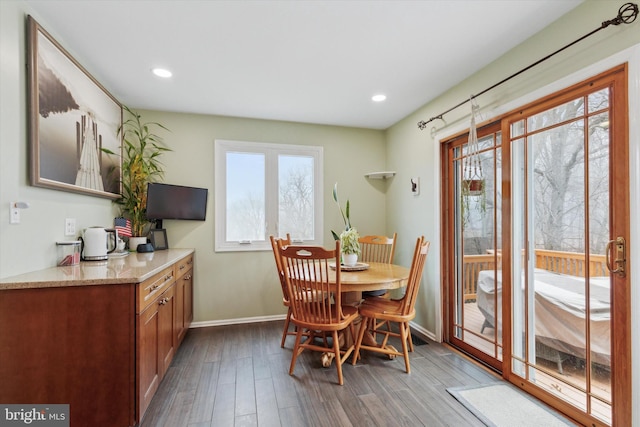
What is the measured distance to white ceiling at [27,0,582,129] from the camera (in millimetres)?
1804

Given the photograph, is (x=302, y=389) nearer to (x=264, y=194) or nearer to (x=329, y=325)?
(x=329, y=325)

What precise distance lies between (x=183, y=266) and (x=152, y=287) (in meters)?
1.01

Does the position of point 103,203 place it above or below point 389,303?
above

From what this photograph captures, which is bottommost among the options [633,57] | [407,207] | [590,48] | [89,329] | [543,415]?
[543,415]

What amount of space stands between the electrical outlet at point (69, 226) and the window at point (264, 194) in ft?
4.87

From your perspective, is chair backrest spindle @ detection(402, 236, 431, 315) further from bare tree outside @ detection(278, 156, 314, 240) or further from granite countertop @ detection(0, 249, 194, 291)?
granite countertop @ detection(0, 249, 194, 291)

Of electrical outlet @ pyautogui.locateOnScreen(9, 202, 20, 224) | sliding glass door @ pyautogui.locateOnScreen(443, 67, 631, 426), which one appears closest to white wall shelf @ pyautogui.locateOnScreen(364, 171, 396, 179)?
sliding glass door @ pyautogui.locateOnScreen(443, 67, 631, 426)

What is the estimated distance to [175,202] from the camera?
10.8 ft

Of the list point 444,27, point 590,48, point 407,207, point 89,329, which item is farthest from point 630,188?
point 89,329

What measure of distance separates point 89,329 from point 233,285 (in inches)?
79.7

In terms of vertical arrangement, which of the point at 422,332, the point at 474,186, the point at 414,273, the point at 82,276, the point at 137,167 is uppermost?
the point at 137,167

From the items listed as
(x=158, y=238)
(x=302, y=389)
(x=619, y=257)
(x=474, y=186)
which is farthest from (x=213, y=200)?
(x=619, y=257)

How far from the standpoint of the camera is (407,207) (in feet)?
12.0

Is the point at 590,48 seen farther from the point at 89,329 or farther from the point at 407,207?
the point at 89,329
